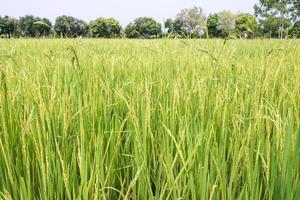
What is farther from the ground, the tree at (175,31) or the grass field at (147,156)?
the tree at (175,31)

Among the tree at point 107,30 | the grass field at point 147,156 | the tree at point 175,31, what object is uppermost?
the tree at point 107,30

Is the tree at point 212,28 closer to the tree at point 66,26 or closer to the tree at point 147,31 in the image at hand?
the tree at point 147,31

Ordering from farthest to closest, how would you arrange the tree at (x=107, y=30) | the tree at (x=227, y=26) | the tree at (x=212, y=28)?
the tree at (x=107, y=30) < the tree at (x=212, y=28) < the tree at (x=227, y=26)

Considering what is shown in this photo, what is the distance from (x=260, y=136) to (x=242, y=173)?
11 cm

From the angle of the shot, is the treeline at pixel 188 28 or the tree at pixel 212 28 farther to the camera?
the tree at pixel 212 28

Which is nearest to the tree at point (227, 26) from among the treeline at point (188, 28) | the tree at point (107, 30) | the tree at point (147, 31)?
the treeline at point (188, 28)

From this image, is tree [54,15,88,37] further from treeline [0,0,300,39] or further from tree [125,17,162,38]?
tree [125,17,162,38]

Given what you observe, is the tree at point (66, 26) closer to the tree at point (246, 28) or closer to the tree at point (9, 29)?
the tree at point (9, 29)

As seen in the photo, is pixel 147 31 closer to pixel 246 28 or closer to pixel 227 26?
pixel 227 26

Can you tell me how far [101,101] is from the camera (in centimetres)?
108

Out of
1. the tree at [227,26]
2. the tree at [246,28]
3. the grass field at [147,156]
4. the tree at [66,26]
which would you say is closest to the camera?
the grass field at [147,156]

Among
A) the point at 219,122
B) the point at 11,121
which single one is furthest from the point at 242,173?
the point at 11,121

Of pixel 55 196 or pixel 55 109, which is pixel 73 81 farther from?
pixel 55 196

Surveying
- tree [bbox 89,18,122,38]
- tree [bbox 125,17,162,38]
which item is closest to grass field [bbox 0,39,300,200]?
tree [bbox 125,17,162,38]
